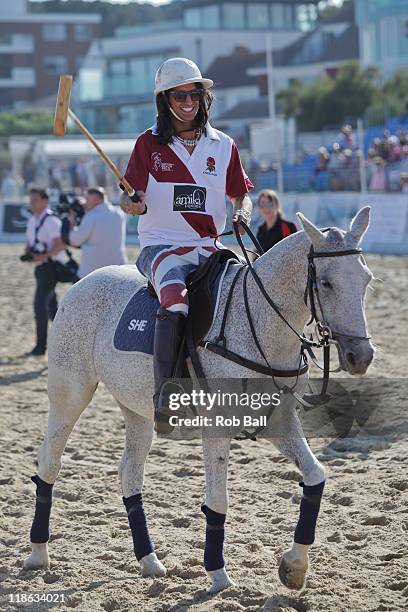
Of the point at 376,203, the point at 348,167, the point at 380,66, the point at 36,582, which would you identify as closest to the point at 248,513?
the point at 36,582

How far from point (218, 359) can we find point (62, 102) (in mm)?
1808

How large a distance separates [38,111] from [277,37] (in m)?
19.2

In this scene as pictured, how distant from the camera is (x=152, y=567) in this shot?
225 inches

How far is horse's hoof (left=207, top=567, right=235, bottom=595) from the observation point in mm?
5363

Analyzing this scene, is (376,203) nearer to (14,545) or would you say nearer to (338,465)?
(338,465)

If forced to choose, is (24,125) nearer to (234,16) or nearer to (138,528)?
(234,16)

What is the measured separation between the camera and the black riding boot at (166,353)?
5266 millimetres

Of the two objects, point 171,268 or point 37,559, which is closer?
point 171,268

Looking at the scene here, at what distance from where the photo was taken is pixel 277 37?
3113 inches

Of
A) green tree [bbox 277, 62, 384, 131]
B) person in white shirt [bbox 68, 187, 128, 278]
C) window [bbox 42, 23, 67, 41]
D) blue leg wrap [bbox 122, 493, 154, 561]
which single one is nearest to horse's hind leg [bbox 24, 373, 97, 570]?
blue leg wrap [bbox 122, 493, 154, 561]

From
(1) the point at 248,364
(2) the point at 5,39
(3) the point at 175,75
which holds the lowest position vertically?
(1) the point at 248,364

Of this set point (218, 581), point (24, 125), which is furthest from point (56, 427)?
point (24, 125)

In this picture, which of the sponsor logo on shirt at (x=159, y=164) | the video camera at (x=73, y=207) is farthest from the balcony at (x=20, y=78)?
the sponsor logo on shirt at (x=159, y=164)

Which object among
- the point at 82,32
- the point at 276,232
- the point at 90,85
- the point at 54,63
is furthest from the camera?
the point at 82,32
